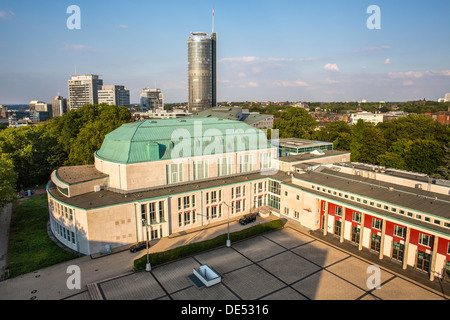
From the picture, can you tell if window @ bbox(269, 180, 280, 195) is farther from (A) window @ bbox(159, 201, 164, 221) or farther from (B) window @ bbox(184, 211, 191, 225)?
(A) window @ bbox(159, 201, 164, 221)

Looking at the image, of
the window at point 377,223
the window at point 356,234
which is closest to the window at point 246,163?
the window at point 356,234

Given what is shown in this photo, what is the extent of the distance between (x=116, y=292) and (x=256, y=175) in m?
36.4

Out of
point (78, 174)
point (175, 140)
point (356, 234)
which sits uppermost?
point (175, 140)

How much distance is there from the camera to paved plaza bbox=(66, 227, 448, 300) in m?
33.5

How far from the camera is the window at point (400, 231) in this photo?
40.0 m

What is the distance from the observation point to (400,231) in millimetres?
40406

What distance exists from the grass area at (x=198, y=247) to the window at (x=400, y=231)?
17.8 meters

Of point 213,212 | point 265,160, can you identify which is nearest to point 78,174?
point 213,212

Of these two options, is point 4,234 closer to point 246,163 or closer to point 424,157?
point 246,163

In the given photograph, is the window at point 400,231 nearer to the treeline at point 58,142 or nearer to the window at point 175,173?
the window at point 175,173

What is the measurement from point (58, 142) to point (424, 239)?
97.9m

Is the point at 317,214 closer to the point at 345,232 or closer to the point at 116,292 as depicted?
the point at 345,232

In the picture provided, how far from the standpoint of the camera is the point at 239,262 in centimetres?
4094
